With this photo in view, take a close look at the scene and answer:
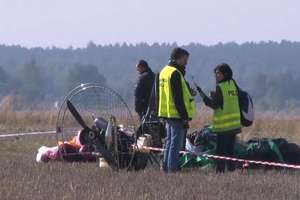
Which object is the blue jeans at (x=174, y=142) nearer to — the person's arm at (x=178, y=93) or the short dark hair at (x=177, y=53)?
the person's arm at (x=178, y=93)

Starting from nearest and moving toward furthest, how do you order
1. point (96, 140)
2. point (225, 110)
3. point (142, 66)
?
point (225, 110)
point (96, 140)
point (142, 66)

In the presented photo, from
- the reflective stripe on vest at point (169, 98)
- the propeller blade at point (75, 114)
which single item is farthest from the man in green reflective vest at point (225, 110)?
the propeller blade at point (75, 114)

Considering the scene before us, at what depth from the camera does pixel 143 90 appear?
17062mm

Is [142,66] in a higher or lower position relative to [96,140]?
higher

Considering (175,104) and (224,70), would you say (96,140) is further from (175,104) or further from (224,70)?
(224,70)

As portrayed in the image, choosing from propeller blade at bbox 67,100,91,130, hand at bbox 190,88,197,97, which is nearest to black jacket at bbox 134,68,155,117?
propeller blade at bbox 67,100,91,130

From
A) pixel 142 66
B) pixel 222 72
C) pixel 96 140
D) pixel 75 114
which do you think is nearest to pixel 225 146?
pixel 222 72

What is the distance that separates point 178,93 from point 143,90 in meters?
2.94

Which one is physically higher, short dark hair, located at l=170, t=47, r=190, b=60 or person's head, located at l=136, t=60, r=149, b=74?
short dark hair, located at l=170, t=47, r=190, b=60

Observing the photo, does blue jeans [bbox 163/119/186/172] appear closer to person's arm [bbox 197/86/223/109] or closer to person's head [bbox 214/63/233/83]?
person's arm [bbox 197/86/223/109]

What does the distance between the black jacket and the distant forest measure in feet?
260

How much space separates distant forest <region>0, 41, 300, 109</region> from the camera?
10612 centimetres

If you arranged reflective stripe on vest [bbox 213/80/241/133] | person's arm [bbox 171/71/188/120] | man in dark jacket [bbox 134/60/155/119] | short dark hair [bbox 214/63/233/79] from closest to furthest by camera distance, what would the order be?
1. person's arm [bbox 171/71/188/120]
2. short dark hair [bbox 214/63/233/79]
3. reflective stripe on vest [bbox 213/80/241/133]
4. man in dark jacket [bbox 134/60/155/119]

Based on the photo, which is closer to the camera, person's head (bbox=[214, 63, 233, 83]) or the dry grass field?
the dry grass field
